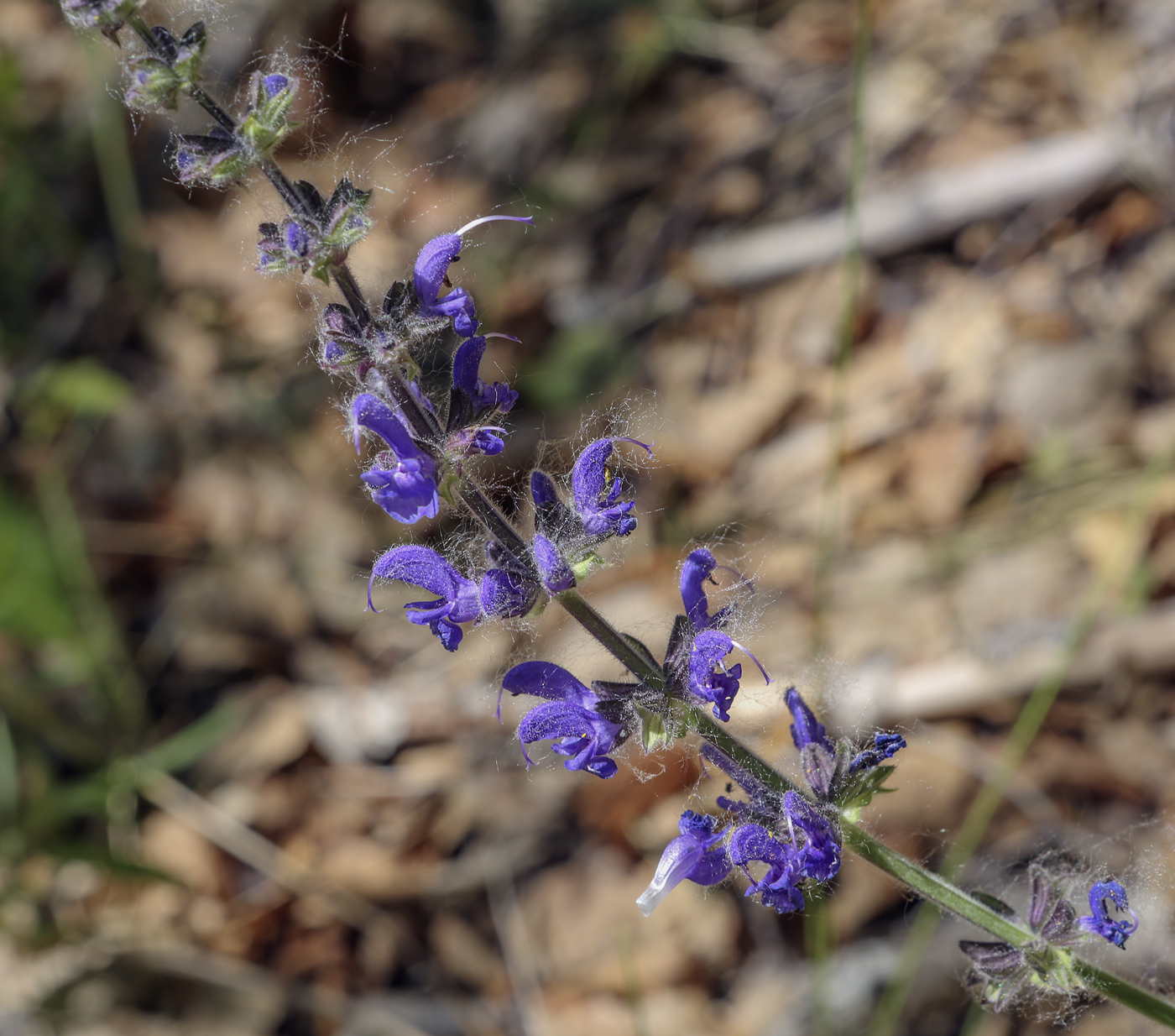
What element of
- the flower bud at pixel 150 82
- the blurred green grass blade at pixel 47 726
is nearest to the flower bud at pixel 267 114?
the flower bud at pixel 150 82

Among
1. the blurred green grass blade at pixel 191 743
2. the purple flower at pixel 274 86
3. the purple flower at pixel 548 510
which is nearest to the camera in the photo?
the purple flower at pixel 274 86

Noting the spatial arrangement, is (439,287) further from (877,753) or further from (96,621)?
(96,621)

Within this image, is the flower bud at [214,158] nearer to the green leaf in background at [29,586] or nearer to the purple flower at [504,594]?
the purple flower at [504,594]

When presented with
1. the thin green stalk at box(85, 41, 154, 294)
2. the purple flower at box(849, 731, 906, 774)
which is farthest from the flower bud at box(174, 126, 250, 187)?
the thin green stalk at box(85, 41, 154, 294)

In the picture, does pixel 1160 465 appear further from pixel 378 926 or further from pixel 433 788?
pixel 378 926

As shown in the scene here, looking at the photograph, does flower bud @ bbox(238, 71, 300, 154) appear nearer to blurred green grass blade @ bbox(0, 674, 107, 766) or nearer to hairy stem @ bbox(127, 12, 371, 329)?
hairy stem @ bbox(127, 12, 371, 329)

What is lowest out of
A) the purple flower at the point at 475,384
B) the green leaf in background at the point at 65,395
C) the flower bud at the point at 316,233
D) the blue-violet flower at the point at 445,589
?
the blue-violet flower at the point at 445,589

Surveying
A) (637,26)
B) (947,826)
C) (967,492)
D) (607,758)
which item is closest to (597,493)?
(607,758)
